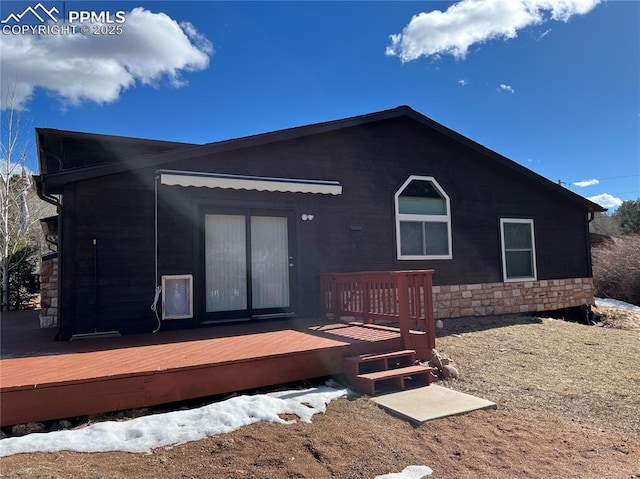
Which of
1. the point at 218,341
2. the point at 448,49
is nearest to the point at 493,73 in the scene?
the point at 448,49

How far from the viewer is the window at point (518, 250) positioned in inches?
370

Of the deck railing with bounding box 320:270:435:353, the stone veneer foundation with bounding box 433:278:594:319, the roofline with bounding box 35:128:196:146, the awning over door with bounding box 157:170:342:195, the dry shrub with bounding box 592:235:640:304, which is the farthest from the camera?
the dry shrub with bounding box 592:235:640:304

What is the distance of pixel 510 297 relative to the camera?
9297mm

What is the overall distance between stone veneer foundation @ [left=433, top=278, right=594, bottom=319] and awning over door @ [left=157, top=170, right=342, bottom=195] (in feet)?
10.5

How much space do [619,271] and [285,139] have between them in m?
13.7

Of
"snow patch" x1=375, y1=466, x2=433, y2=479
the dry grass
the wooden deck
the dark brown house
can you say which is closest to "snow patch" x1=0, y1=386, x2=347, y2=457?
the wooden deck

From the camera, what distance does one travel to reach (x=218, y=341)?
194 inches

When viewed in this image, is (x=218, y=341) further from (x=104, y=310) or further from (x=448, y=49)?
(x=448, y=49)

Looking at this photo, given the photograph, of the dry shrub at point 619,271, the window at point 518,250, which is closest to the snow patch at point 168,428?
the window at point 518,250

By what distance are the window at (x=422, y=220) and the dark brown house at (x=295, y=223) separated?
1.1 inches

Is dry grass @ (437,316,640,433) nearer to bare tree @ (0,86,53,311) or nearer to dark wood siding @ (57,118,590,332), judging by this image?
dark wood siding @ (57,118,590,332)

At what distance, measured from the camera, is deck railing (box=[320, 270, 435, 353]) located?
491 cm

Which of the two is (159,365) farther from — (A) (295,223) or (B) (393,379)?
(A) (295,223)

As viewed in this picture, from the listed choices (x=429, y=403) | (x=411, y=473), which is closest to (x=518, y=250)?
(x=429, y=403)
